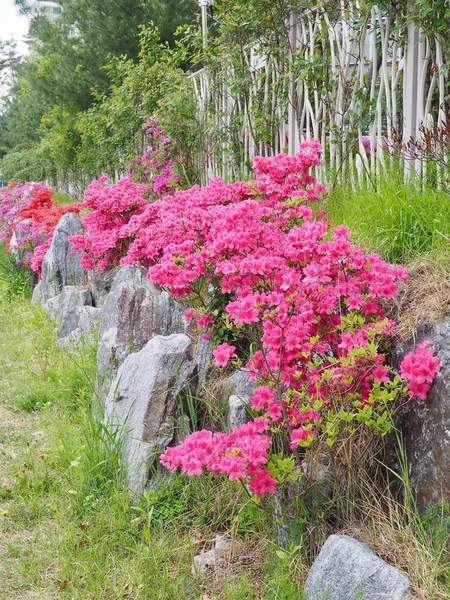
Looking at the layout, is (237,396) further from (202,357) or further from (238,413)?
(202,357)

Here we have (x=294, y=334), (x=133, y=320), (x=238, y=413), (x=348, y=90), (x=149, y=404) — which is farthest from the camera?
(x=348, y=90)

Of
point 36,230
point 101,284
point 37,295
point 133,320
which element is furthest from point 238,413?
point 36,230

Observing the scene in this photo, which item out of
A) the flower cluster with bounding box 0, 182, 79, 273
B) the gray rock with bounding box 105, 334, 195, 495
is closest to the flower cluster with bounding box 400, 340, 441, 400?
the gray rock with bounding box 105, 334, 195, 495

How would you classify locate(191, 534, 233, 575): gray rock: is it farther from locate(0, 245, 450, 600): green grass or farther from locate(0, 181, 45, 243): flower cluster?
locate(0, 181, 45, 243): flower cluster

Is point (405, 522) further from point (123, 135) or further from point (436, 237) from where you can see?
point (123, 135)

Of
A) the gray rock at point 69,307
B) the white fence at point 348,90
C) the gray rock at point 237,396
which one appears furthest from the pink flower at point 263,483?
the gray rock at point 69,307

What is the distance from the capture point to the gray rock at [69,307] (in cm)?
637

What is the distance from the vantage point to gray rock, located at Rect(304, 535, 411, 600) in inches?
84.7

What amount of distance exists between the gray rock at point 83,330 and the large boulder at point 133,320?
2.28 ft

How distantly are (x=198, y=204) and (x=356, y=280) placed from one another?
6.72 ft

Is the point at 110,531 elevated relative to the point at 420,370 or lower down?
lower down

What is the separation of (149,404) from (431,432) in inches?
57.8

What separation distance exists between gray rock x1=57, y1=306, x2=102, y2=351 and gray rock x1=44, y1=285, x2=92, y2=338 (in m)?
0.12

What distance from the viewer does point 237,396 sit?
127 inches
